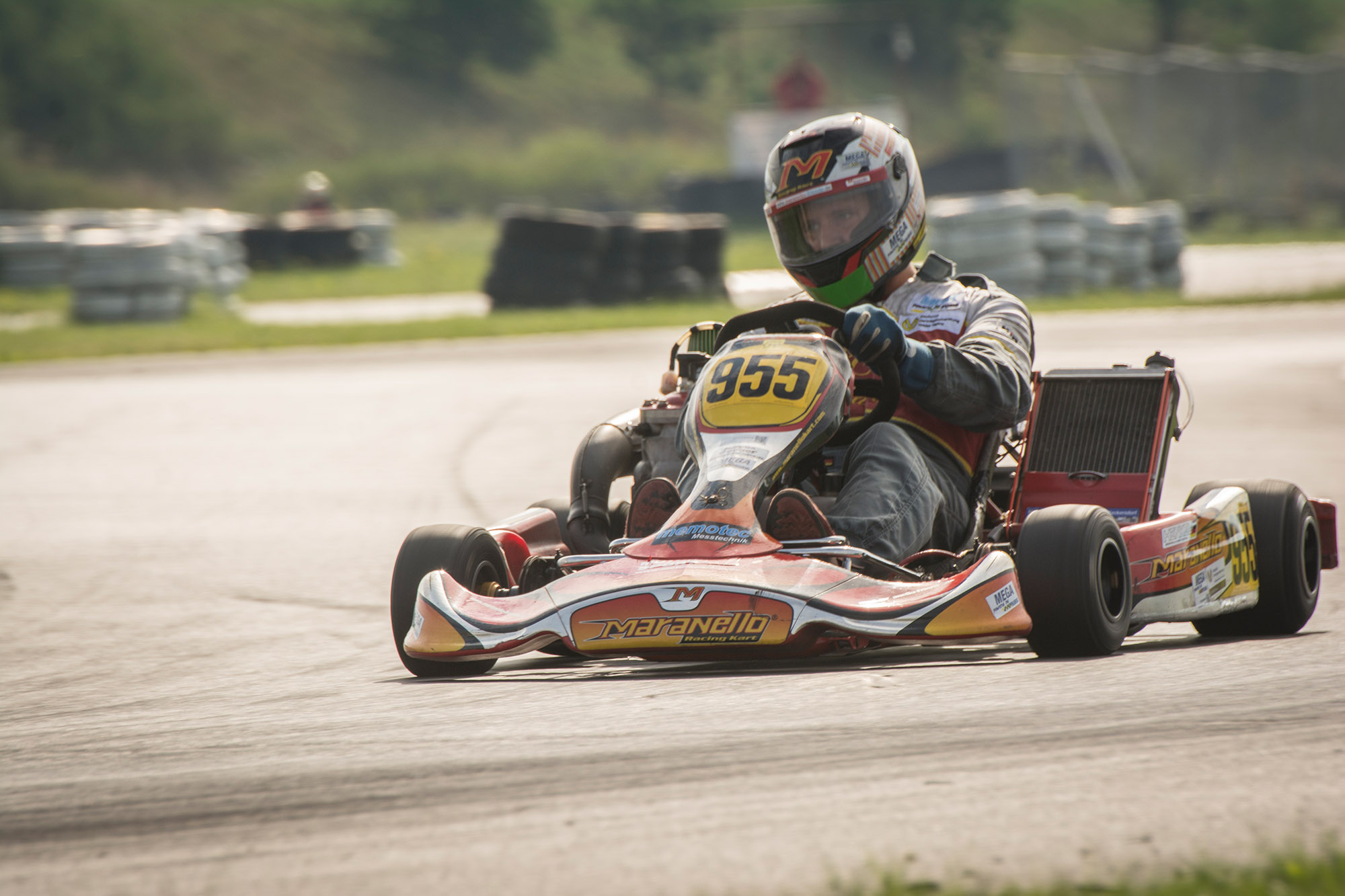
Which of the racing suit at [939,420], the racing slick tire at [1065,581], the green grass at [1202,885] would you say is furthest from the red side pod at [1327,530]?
the green grass at [1202,885]

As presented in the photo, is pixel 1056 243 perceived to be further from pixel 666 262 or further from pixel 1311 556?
pixel 1311 556

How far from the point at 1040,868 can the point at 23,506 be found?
6650 millimetres

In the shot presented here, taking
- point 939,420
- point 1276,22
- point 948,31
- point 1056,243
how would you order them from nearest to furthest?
point 939,420 → point 1056,243 → point 1276,22 → point 948,31

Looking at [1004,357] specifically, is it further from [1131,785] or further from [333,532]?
[333,532]

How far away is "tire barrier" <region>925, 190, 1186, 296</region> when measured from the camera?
17.1m

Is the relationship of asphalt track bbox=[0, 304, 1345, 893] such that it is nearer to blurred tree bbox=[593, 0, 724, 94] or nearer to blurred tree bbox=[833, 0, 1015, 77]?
blurred tree bbox=[833, 0, 1015, 77]

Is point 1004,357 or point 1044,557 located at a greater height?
point 1004,357

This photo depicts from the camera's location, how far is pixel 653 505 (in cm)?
404

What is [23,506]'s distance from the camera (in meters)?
7.82

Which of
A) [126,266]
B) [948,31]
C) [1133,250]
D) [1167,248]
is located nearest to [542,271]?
[126,266]

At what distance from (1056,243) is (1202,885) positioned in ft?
53.9

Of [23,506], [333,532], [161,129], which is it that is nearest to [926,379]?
[333,532]

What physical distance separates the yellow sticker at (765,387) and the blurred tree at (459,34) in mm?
55077

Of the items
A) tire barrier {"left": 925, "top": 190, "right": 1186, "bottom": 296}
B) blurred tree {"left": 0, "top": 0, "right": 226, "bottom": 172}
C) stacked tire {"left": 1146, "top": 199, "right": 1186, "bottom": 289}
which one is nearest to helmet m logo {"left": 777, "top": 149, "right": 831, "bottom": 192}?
tire barrier {"left": 925, "top": 190, "right": 1186, "bottom": 296}
